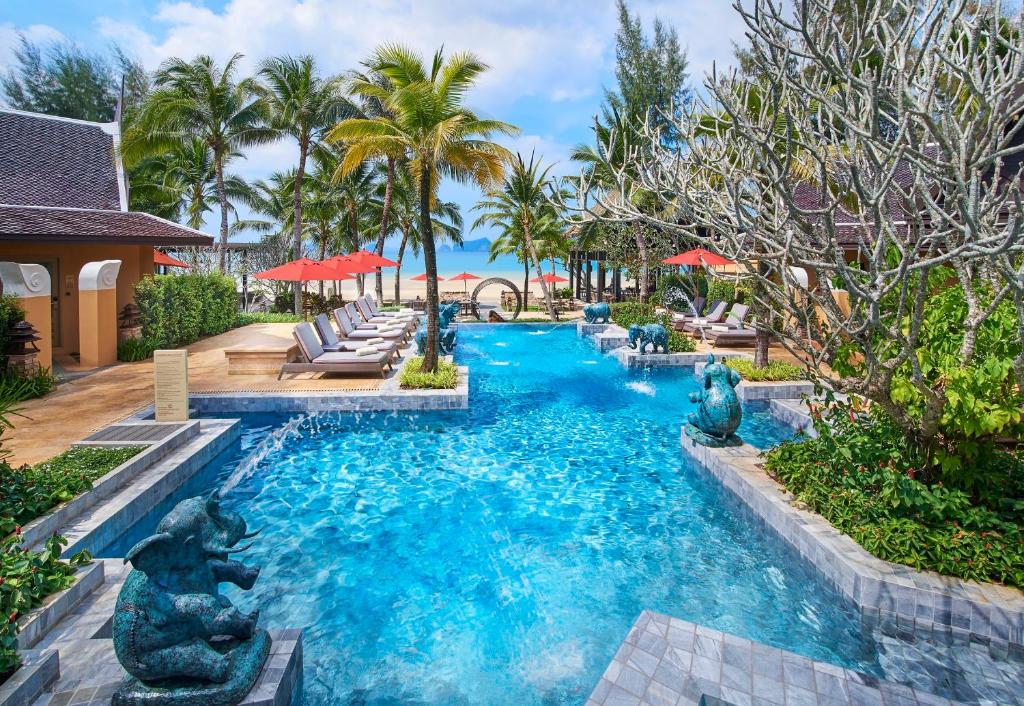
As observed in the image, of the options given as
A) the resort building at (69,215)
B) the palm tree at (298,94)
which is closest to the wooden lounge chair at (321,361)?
the resort building at (69,215)

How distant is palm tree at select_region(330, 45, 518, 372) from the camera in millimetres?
11805

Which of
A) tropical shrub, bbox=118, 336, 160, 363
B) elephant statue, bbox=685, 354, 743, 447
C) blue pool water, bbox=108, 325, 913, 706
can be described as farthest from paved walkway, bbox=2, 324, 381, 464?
elephant statue, bbox=685, 354, 743, 447

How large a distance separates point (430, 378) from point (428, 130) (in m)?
4.95

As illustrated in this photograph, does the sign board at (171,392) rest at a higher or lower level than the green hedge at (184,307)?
lower

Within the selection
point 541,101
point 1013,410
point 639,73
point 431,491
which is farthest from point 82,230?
point 639,73

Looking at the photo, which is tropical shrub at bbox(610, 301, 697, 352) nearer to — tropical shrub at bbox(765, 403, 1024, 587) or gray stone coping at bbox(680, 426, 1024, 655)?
tropical shrub at bbox(765, 403, 1024, 587)

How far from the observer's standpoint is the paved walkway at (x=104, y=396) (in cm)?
838

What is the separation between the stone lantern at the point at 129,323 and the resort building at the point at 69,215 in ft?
2.88

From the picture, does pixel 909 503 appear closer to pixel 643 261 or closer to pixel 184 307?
pixel 184 307

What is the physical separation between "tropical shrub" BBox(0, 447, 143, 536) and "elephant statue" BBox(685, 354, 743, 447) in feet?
24.5

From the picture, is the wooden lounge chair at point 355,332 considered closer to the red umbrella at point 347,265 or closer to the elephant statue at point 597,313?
the red umbrella at point 347,265

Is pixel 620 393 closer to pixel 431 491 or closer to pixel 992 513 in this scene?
pixel 431 491

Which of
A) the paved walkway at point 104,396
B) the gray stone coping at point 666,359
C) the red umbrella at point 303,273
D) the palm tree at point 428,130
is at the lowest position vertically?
the paved walkway at point 104,396

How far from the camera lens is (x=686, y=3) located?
5586 mm
